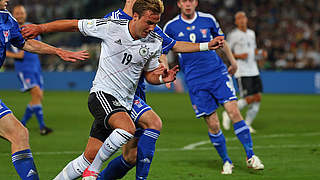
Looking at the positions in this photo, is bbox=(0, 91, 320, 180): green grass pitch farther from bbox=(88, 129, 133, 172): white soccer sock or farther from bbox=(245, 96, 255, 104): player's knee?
bbox=(88, 129, 133, 172): white soccer sock

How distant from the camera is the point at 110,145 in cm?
559

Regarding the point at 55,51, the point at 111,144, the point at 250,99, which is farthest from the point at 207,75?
the point at 250,99

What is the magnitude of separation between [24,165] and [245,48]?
876 centimetres

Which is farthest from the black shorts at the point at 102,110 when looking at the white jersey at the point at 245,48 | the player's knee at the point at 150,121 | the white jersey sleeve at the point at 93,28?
the white jersey at the point at 245,48

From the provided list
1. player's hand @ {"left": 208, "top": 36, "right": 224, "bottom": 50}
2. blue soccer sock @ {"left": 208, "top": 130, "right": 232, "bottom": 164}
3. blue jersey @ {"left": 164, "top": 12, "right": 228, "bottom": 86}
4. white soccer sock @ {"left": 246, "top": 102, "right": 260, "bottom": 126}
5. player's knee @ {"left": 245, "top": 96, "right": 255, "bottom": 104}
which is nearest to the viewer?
player's hand @ {"left": 208, "top": 36, "right": 224, "bottom": 50}

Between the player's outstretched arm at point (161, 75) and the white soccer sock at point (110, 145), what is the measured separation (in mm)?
797

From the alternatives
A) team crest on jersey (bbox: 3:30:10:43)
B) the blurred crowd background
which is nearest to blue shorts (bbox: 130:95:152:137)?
team crest on jersey (bbox: 3:30:10:43)

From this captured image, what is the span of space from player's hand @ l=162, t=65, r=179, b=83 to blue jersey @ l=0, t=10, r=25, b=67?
1.62 metres

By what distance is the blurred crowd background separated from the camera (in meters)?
27.3

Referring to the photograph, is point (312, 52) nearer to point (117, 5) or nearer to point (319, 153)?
point (117, 5)

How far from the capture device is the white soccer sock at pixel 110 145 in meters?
5.59

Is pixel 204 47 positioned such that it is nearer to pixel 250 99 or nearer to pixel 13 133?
pixel 13 133

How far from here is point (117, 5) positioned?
35500 mm

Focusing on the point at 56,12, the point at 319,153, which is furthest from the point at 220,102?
the point at 56,12
